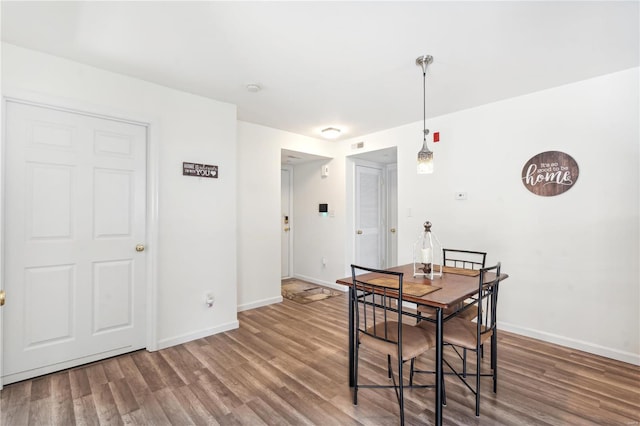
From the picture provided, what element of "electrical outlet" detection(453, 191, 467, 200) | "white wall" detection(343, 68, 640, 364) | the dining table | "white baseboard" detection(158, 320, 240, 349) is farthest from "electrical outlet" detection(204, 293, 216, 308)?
"electrical outlet" detection(453, 191, 467, 200)

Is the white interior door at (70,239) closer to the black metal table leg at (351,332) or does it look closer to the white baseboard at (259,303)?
the white baseboard at (259,303)

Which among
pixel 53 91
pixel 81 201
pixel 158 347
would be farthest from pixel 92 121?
pixel 158 347

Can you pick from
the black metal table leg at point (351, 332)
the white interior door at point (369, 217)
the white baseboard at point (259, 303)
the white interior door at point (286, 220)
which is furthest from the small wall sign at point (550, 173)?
the white interior door at point (286, 220)

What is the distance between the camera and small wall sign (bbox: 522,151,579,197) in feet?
9.45

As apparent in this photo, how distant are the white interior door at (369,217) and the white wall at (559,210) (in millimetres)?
1589

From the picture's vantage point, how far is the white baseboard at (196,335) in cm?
292

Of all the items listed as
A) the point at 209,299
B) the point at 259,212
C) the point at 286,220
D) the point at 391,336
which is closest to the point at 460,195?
the point at 391,336

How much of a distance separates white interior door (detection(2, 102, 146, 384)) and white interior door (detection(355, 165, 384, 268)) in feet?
10.7

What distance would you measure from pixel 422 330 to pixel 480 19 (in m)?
2.04

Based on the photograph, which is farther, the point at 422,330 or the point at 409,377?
the point at 409,377

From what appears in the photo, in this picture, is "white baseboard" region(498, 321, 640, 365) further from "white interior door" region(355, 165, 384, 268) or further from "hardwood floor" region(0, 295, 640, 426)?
"white interior door" region(355, 165, 384, 268)

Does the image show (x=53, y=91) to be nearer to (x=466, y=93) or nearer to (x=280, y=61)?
(x=280, y=61)

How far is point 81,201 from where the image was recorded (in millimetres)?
2547

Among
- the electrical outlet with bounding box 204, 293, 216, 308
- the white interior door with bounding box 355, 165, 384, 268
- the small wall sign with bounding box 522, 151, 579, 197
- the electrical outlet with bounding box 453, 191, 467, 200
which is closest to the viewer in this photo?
the small wall sign with bounding box 522, 151, 579, 197
